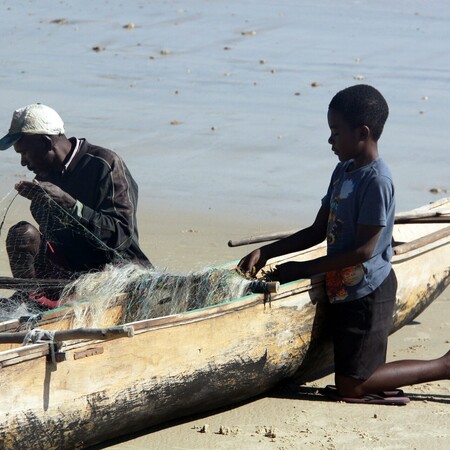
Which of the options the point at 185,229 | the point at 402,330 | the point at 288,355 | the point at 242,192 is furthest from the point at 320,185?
the point at 288,355

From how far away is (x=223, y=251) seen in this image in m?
8.30

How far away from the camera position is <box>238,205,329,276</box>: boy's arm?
5773 mm

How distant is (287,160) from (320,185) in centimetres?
77

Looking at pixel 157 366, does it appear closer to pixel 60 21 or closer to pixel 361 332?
pixel 361 332

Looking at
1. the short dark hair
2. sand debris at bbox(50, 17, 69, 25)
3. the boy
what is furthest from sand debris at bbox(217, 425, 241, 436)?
sand debris at bbox(50, 17, 69, 25)

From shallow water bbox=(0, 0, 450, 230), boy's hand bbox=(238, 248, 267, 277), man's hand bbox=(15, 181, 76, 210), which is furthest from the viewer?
shallow water bbox=(0, 0, 450, 230)

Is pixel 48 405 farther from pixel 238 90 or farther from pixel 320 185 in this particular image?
pixel 238 90

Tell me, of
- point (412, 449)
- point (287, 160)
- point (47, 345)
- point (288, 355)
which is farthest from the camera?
point (287, 160)

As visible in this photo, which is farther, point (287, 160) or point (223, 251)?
point (287, 160)

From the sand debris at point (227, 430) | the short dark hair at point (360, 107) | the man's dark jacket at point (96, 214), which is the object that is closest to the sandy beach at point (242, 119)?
the sand debris at point (227, 430)

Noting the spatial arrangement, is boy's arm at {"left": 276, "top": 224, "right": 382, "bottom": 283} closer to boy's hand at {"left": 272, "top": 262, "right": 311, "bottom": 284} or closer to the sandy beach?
boy's hand at {"left": 272, "top": 262, "right": 311, "bottom": 284}

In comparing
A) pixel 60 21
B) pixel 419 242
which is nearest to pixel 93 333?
pixel 419 242

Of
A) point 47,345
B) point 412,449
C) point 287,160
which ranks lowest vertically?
point 412,449

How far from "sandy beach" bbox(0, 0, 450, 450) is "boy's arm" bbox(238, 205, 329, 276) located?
43 centimetres
